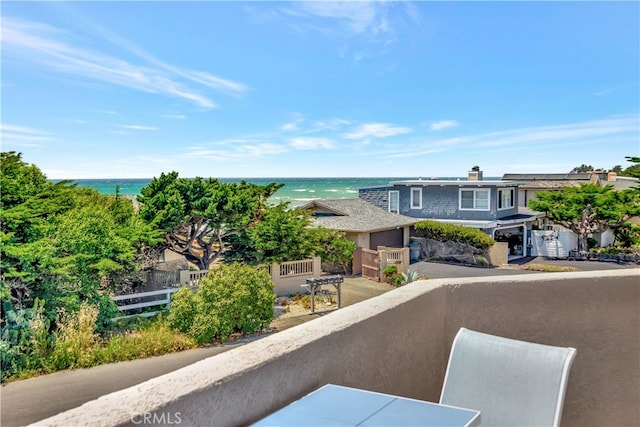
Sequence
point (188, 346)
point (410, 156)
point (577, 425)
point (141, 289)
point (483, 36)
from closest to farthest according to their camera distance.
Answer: point (577, 425)
point (188, 346)
point (141, 289)
point (483, 36)
point (410, 156)

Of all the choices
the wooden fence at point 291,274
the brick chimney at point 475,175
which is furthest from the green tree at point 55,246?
the brick chimney at point 475,175

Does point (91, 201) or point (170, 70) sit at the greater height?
point (170, 70)

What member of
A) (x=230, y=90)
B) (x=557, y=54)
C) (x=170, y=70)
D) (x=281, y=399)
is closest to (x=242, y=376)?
(x=281, y=399)

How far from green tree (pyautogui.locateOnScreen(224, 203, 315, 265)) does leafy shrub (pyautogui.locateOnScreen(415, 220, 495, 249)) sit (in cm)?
1036

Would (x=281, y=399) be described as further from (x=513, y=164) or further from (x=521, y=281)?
(x=513, y=164)

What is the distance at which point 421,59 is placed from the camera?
32.4 metres

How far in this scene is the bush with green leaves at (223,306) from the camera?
1262 cm

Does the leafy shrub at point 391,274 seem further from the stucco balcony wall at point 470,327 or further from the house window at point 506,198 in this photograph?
the stucco balcony wall at point 470,327

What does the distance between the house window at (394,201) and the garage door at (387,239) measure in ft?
12.1

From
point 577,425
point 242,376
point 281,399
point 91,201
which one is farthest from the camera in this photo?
point 91,201

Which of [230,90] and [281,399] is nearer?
[281,399]

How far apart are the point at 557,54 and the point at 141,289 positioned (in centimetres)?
2708

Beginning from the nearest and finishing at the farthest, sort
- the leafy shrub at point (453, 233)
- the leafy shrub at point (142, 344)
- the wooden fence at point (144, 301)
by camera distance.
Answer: the leafy shrub at point (142, 344) < the wooden fence at point (144, 301) < the leafy shrub at point (453, 233)

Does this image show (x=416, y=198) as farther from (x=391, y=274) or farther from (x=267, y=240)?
(x=267, y=240)
